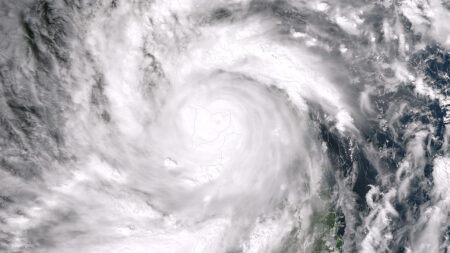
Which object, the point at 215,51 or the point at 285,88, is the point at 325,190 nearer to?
the point at 285,88

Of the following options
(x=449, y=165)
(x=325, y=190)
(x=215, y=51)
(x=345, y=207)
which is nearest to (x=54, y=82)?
(x=215, y=51)

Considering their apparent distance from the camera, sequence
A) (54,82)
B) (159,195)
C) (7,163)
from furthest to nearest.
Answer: (159,195)
(54,82)
(7,163)

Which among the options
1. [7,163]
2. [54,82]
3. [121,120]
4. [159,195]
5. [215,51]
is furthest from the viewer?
[215,51]

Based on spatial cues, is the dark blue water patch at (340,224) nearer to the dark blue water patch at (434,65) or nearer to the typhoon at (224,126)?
the typhoon at (224,126)

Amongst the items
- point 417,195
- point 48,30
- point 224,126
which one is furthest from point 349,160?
point 48,30

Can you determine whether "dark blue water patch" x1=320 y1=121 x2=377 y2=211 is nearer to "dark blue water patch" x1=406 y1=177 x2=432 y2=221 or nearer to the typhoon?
the typhoon

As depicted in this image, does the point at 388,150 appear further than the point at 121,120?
Yes

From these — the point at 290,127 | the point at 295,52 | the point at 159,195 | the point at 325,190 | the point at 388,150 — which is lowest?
the point at 325,190

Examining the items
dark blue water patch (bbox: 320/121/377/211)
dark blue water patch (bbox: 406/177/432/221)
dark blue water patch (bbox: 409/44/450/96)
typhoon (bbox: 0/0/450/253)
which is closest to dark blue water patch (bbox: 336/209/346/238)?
typhoon (bbox: 0/0/450/253)

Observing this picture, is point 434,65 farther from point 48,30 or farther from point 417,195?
point 48,30
